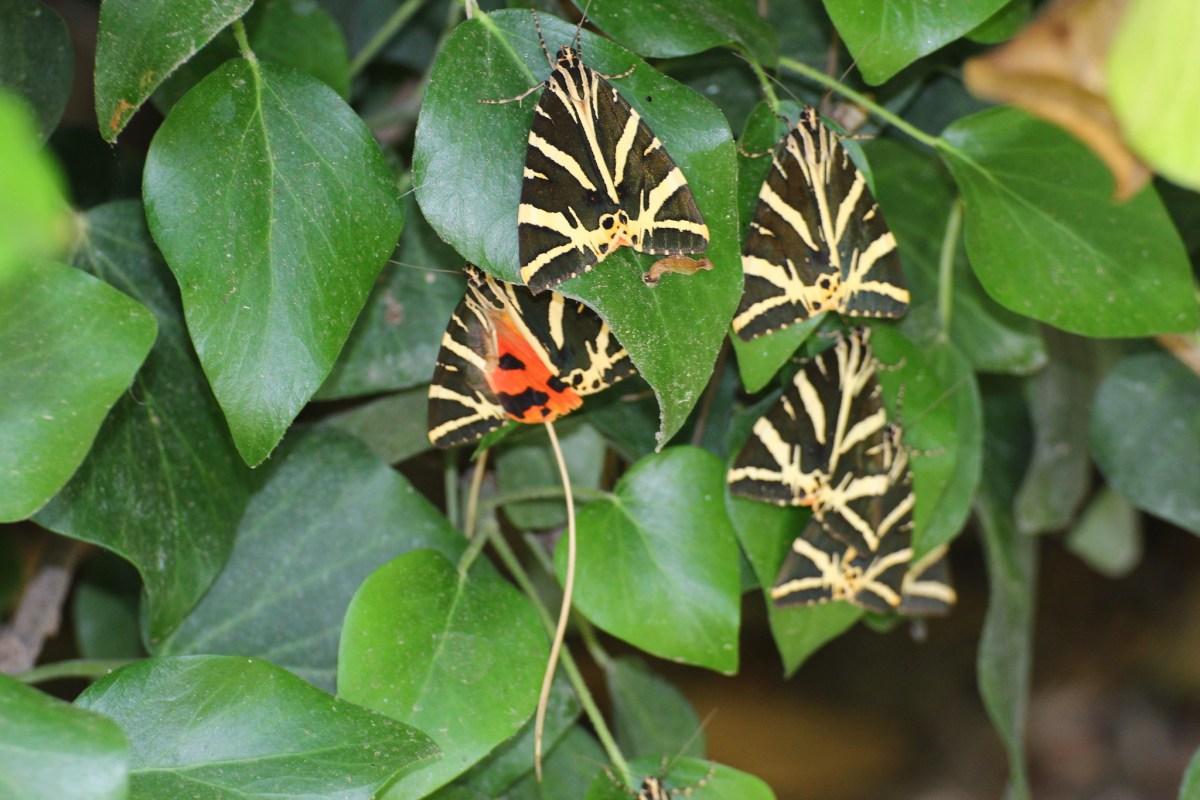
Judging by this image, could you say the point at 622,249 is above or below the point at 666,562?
above

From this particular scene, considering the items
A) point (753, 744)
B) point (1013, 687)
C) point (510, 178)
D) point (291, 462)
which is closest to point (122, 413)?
point (291, 462)

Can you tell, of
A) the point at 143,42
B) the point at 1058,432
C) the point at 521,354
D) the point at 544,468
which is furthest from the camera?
the point at 1058,432

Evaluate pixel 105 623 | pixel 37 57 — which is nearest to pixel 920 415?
pixel 37 57

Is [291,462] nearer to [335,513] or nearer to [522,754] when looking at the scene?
[335,513]

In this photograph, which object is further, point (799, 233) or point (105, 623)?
point (105, 623)

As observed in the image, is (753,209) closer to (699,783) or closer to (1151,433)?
(699,783)
